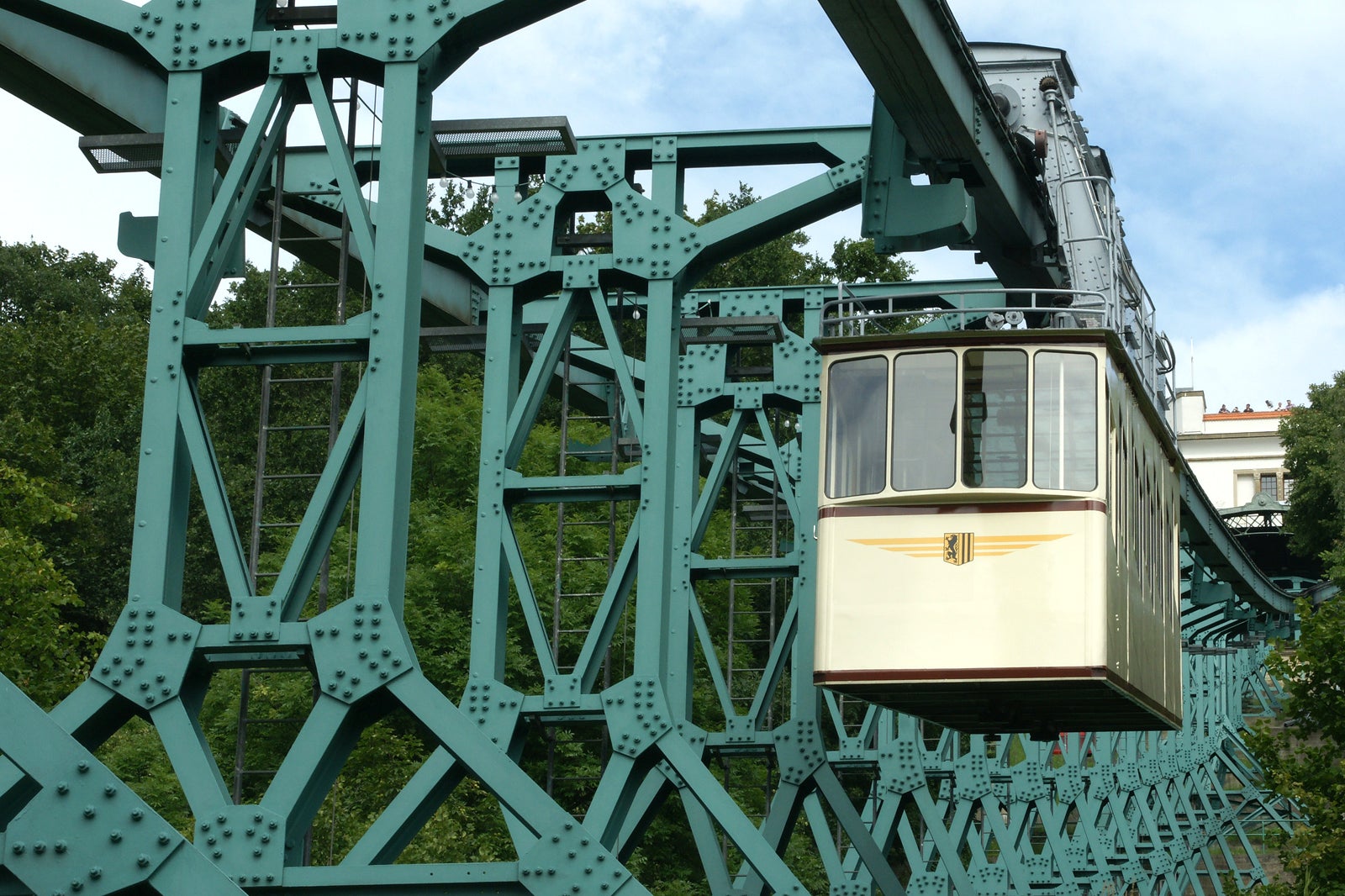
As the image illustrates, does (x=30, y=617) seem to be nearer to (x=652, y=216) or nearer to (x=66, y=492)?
(x=652, y=216)

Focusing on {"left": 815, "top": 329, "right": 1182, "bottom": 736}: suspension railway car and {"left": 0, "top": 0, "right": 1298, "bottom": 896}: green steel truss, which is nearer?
{"left": 0, "top": 0, "right": 1298, "bottom": 896}: green steel truss

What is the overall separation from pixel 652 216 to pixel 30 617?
41.5 feet

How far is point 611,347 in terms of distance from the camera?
14281mm

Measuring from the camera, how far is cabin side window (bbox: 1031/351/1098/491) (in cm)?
1229

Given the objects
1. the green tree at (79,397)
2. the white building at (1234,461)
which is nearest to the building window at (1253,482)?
the white building at (1234,461)

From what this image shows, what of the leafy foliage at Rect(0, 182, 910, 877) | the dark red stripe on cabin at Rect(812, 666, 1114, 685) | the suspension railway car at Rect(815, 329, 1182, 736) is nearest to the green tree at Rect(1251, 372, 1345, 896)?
the leafy foliage at Rect(0, 182, 910, 877)

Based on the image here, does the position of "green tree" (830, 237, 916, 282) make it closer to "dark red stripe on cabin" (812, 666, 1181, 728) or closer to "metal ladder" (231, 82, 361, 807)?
"metal ladder" (231, 82, 361, 807)

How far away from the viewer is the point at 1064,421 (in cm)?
1243

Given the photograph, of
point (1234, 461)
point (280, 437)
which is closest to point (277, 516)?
point (280, 437)

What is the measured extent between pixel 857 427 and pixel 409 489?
14.4ft

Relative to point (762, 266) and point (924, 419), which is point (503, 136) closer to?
point (924, 419)

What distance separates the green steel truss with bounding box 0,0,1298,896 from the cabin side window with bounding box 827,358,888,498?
142cm

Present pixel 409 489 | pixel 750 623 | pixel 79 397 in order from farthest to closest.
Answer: pixel 79 397
pixel 750 623
pixel 409 489

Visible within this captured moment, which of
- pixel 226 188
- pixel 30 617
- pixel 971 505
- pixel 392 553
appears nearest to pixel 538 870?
pixel 392 553
